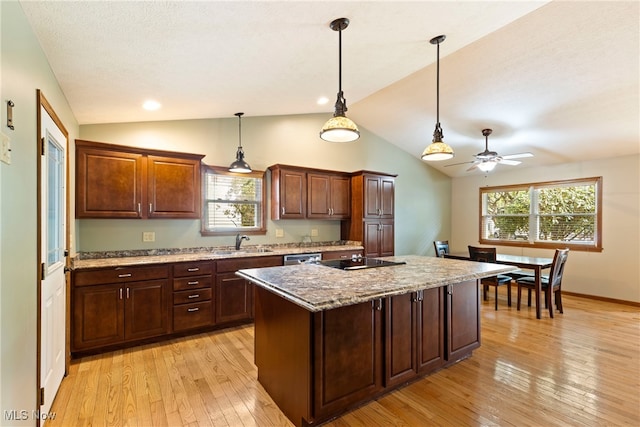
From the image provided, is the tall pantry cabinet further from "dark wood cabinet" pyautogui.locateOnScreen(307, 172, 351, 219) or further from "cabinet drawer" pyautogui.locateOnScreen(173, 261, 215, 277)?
"cabinet drawer" pyautogui.locateOnScreen(173, 261, 215, 277)

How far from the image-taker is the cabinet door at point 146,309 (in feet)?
10.2

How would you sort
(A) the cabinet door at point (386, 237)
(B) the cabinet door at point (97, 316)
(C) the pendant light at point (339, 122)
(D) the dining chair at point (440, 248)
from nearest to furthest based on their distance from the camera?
(C) the pendant light at point (339, 122) → (B) the cabinet door at point (97, 316) → (A) the cabinet door at point (386, 237) → (D) the dining chair at point (440, 248)

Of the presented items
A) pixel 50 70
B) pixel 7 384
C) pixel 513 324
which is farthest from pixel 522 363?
pixel 50 70

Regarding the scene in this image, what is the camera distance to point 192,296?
3443mm

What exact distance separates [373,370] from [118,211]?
3.08 meters

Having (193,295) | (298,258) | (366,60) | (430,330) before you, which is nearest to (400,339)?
(430,330)

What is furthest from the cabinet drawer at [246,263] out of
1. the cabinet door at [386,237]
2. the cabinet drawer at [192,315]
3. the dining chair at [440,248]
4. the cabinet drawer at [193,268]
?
the dining chair at [440,248]

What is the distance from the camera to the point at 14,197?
1486 mm

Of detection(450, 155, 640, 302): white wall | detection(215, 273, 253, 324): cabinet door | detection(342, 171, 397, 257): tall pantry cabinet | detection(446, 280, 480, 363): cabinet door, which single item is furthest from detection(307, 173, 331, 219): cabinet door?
detection(450, 155, 640, 302): white wall

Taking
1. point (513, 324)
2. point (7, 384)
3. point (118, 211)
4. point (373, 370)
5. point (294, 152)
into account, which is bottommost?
point (513, 324)

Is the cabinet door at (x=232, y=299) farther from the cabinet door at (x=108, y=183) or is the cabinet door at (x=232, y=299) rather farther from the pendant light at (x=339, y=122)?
the pendant light at (x=339, y=122)

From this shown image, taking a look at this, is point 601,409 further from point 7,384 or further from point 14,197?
point 14,197

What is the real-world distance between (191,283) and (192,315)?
369 mm

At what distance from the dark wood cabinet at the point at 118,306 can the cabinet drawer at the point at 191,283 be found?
0.40 feet
